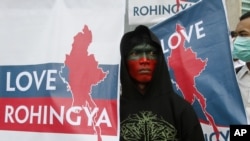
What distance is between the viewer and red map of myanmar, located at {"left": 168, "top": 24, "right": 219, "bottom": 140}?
404cm

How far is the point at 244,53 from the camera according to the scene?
4.30 metres

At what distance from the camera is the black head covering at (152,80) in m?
3.49

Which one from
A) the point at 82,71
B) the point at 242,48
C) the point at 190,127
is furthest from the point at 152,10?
the point at 190,127

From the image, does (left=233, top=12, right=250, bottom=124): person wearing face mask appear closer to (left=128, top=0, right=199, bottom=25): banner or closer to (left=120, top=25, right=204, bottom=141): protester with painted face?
(left=120, top=25, right=204, bottom=141): protester with painted face

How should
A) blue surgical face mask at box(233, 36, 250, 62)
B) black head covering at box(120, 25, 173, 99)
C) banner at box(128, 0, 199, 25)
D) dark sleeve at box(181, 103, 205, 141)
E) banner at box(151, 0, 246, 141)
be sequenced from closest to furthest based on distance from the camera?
dark sleeve at box(181, 103, 205, 141) < black head covering at box(120, 25, 173, 99) < banner at box(151, 0, 246, 141) < blue surgical face mask at box(233, 36, 250, 62) < banner at box(128, 0, 199, 25)

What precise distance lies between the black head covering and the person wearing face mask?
2.59 ft

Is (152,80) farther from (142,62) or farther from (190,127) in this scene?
(190,127)

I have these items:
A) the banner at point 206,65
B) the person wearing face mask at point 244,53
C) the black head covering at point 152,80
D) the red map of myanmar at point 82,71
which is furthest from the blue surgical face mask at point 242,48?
the red map of myanmar at point 82,71

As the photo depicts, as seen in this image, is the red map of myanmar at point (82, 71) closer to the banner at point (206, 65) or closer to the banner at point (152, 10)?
the banner at point (206, 65)

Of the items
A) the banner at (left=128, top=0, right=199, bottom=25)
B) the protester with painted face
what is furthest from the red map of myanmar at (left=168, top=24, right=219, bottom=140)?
the banner at (left=128, top=0, right=199, bottom=25)

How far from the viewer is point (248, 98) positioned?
4.05m

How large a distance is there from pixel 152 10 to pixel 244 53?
5.60 ft

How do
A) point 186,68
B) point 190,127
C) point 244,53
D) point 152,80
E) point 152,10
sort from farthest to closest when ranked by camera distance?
point 152,10
point 244,53
point 186,68
point 152,80
point 190,127

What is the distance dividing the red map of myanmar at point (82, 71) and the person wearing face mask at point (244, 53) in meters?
1.10
